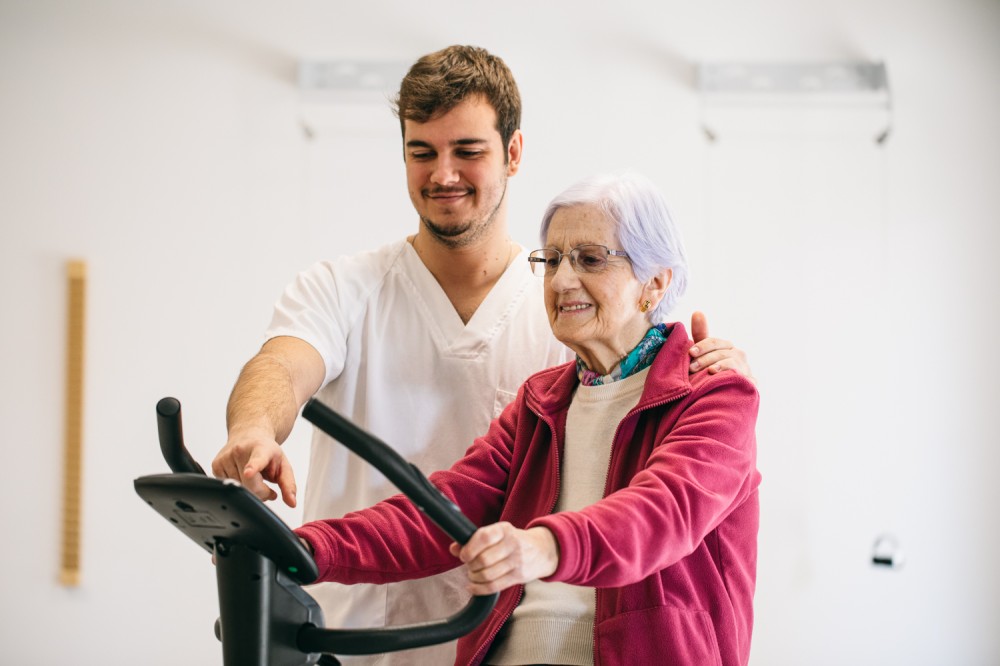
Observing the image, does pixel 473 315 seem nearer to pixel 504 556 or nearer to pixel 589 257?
pixel 589 257

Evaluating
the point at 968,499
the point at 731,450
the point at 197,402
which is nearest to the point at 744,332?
the point at 968,499

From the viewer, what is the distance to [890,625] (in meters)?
3.38

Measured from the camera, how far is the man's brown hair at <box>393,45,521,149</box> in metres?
2.02

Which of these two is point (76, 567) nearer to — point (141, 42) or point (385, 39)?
point (141, 42)

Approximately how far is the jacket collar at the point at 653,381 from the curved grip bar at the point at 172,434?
0.59 metres

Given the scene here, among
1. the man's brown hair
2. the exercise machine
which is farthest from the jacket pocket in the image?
the man's brown hair

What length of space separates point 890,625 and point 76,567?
2.82 metres

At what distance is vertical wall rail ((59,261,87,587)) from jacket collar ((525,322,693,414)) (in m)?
2.46

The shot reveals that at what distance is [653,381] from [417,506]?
55 cm

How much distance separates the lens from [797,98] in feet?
11.5

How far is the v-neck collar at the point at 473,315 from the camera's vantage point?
6.86ft

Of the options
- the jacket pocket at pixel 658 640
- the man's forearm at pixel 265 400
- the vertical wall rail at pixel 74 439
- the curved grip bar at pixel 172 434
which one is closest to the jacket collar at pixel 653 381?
the jacket pocket at pixel 658 640

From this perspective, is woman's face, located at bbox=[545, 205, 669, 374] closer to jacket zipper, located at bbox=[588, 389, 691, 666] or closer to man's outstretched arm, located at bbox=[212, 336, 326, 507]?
jacket zipper, located at bbox=[588, 389, 691, 666]

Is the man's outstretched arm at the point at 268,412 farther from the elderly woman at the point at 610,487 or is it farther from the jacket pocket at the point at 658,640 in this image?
the jacket pocket at the point at 658,640
